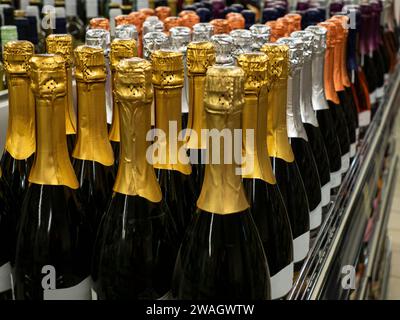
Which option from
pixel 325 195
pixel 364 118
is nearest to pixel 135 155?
pixel 325 195

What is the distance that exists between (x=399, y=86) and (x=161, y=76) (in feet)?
5.62

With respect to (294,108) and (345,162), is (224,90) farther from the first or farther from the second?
(345,162)

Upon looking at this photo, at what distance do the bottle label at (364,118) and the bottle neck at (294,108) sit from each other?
0.58 metres

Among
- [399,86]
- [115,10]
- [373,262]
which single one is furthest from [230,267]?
[399,86]

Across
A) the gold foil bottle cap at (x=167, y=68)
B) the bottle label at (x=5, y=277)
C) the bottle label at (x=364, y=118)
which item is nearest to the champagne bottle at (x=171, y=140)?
the gold foil bottle cap at (x=167, y=68)

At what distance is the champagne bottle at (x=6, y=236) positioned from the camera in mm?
666

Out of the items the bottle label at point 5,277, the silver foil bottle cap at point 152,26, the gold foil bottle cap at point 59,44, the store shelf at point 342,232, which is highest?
the gold foil bottle cap at point 59,44

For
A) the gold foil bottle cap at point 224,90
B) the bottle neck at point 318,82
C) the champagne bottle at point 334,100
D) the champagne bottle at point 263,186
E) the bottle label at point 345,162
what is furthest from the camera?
the bottle label at point 345,162

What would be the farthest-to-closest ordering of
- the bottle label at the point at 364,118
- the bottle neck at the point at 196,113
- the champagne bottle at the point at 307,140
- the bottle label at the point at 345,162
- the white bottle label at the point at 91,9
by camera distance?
the white bottle label at the point at 91,9
the bottle label at the point at 364,118
the bottle label at the point at 345,162
the champagne bottle at the point at 307,140
the bottle neck at the point at 196,113

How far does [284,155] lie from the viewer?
2.54 ft

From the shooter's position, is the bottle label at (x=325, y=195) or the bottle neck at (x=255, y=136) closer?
the bottle neck at (x=255, y=136)

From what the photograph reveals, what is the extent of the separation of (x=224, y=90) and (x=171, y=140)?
176 millimetres

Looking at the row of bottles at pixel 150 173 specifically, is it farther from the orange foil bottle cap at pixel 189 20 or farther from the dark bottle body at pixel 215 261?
the orange foil bottle cap at pixel 189 20
